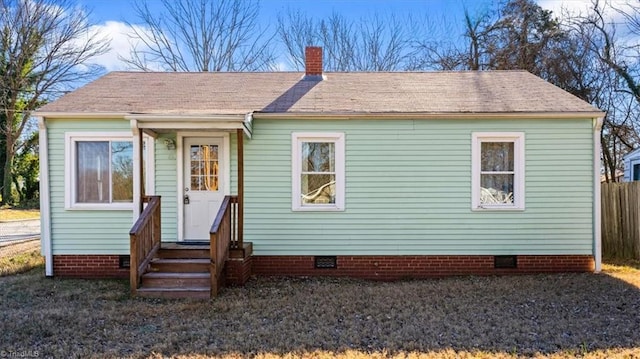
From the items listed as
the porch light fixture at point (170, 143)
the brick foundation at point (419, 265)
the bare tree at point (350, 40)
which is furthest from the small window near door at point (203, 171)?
the bare tree at point (350, 40)

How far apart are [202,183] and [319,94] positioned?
2.97 meters

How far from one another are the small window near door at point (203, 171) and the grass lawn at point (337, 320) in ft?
6.69

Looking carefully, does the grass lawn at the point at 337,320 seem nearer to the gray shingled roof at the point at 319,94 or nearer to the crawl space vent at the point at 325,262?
the crawl space vent at the point at 325,262

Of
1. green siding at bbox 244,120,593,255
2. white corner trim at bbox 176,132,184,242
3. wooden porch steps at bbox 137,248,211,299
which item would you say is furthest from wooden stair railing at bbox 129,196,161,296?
green siding at bbox 244,120,593,255

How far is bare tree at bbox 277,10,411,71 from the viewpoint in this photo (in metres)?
23.1

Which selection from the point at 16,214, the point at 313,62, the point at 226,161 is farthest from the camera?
the point at 16,214

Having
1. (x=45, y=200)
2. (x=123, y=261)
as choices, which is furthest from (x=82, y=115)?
(x=123, y=261)

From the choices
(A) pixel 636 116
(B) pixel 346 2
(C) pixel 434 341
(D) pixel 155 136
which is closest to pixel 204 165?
(D) pixel 155 136

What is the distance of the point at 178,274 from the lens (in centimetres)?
675

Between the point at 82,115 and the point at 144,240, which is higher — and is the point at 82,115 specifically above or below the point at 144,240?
above

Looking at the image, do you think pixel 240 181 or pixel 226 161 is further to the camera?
pixel 226 161

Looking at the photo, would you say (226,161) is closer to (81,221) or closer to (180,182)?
(180,182)

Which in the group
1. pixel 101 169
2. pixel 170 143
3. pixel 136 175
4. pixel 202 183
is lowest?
pixel 202 183

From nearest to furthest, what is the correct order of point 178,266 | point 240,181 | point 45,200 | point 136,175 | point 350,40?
1. point 178,266
2. point 240,181
3. point 136,175
4. point 45,200
5. point 350,40
